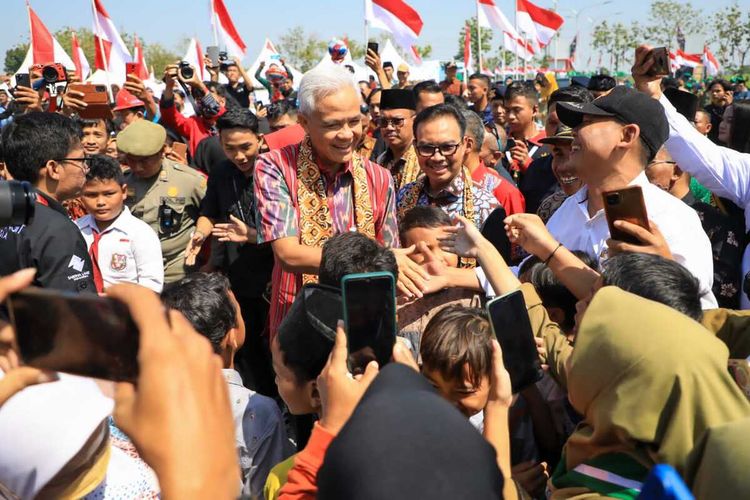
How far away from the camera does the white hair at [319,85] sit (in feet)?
10.1

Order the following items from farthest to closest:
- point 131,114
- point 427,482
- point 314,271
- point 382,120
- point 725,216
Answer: point 131,114 → point 382,120 → point 725,216 → point 314,271 → point 427,482

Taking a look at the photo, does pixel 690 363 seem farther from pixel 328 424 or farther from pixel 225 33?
pixel 225 33

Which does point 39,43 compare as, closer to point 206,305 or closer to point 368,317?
point 206,305

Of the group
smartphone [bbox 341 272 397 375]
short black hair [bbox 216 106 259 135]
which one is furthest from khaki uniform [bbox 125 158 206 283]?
smartphone [bbox 341 272 397 375]

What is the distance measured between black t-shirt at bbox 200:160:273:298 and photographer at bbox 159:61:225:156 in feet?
7.07

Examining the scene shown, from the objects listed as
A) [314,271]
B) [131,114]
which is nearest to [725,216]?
[314,271]

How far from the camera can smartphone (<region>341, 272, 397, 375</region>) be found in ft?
5.64

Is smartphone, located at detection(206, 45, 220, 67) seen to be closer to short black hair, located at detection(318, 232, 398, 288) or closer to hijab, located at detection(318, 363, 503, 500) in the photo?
short black hair, located at detection(318, 232, 398, 288)

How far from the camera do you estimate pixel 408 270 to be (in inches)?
106

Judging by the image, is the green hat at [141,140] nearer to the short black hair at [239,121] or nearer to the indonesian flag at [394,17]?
the short black hair at [239,121]

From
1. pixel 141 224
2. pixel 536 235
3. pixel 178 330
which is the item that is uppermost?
pixel 178 330

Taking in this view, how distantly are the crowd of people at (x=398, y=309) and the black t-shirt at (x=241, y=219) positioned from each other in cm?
1

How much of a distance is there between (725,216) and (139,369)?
10.6 feet

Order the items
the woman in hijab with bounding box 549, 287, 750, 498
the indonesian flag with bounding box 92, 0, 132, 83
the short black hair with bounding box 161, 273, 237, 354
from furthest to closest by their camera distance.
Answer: the indonesian flag with bounding box 92, 0, 132, 83
the short black hair with bounding box 161, 273, 237, 354
the woman in hijab with bounding box 549, 287, 750, 498
